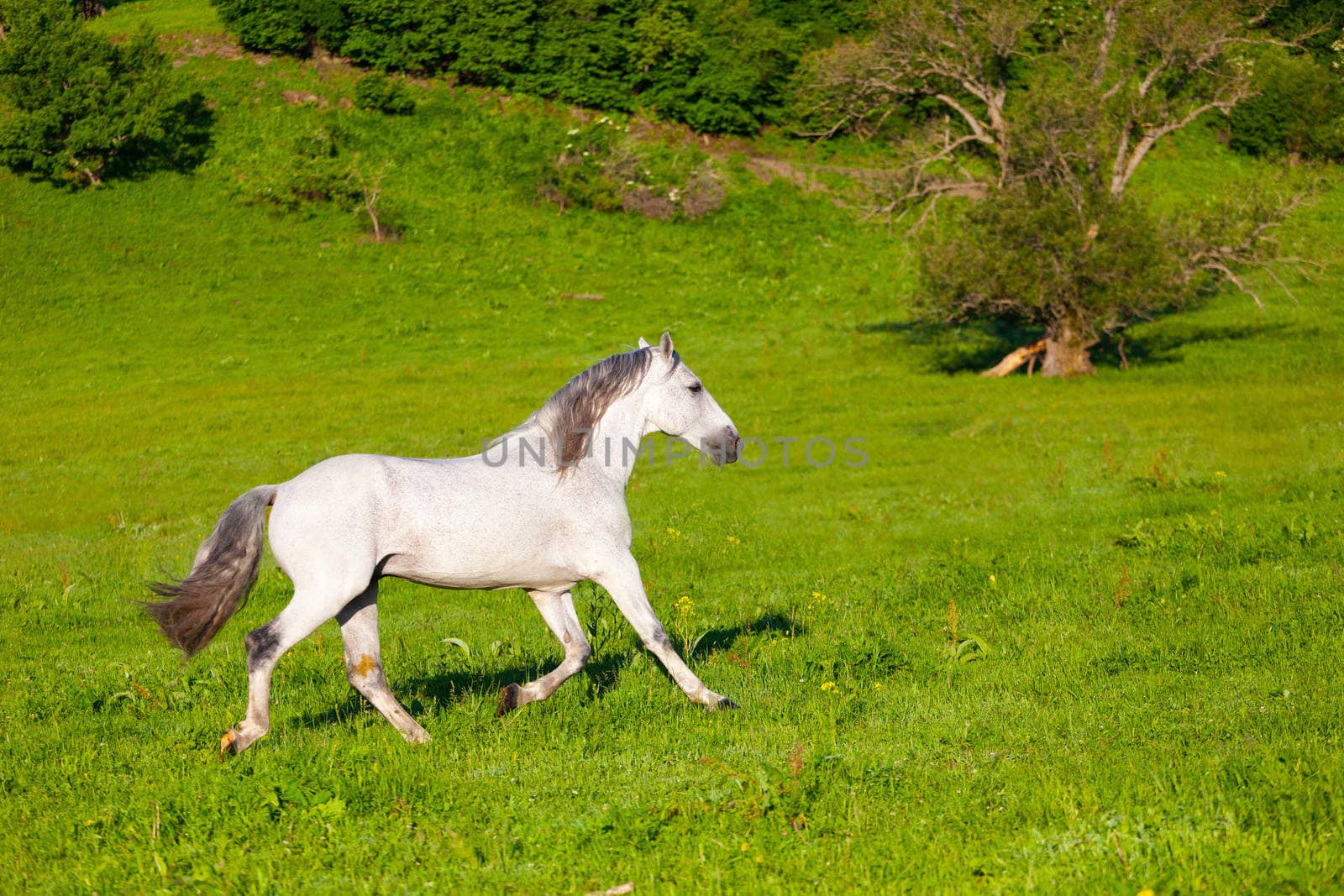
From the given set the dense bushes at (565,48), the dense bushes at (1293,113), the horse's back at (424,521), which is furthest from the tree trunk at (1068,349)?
the dense bushes at (565,48)

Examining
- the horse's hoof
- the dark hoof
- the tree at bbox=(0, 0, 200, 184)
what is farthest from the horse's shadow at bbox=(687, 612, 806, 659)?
the tree at bbox=(0, 0, 200, 184)

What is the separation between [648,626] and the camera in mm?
7781

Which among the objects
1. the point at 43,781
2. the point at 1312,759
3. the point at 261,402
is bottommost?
the point at 261,402

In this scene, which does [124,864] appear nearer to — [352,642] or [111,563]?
[352,642]

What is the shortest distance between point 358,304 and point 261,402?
387 inches

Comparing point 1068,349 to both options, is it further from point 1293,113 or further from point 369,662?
point 1293,113

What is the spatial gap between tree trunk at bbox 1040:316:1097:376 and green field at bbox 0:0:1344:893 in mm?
795

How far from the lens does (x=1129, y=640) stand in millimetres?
9352

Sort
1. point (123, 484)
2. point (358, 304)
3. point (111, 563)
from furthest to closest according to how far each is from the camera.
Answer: point (358, 304) → point (123, 484) → point (111, 563)

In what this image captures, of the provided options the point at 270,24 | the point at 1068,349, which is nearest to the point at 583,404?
the point at 1068,349

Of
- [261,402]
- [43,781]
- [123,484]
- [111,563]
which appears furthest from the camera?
[261,402]

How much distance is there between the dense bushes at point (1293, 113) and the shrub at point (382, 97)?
31547 millimetres

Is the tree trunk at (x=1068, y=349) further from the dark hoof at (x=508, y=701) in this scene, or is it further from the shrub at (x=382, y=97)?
the shrub at (x=382, y=97)

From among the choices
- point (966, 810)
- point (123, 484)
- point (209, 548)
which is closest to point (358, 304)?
point (123, 484)
